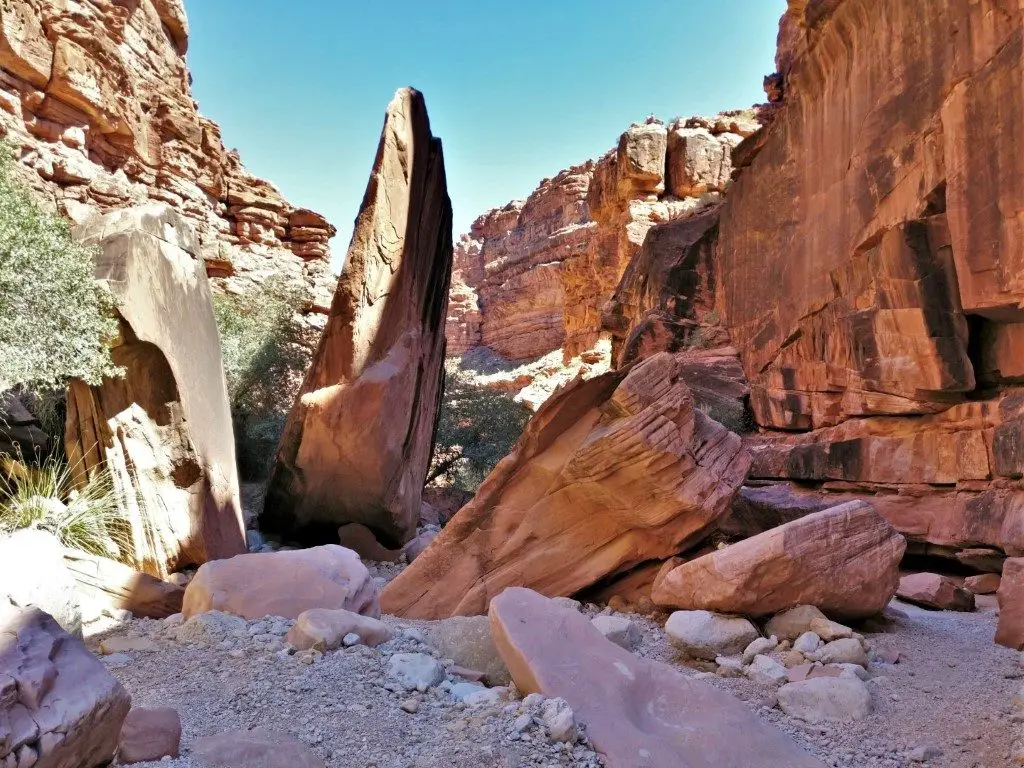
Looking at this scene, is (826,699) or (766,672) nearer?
(826,699)

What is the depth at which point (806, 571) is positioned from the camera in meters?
4.59

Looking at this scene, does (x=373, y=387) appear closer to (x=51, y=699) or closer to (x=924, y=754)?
(x=51, y=699)

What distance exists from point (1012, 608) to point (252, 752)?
193 inches

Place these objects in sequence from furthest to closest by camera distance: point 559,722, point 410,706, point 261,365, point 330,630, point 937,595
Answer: point 261,365 → point 937,595 → point 330,630 → point 410,706 → point 559,722

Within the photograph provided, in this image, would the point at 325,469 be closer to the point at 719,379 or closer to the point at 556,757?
the point at 556,757

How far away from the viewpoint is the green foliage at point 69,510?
6070 millimetres

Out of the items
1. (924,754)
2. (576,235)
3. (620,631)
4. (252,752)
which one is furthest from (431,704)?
(576,235)

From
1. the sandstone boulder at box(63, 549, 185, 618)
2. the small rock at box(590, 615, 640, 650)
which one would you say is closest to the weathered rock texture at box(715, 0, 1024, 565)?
the small rock at box(590, 615, 640, 650)

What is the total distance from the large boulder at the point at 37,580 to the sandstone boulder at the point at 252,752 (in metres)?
1.22

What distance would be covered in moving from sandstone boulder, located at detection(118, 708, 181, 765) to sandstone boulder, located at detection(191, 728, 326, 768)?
0.32ft

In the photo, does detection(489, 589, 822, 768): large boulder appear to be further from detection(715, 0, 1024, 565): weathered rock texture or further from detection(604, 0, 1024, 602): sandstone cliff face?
detection(604, 0, 1024, 602): sandstone cliff face

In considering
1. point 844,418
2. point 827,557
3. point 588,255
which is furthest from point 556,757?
point 588,255

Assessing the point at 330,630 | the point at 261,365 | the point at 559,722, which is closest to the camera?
the point at 559,722

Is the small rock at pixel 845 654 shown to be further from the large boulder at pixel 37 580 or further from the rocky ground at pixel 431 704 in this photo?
the large boulder at pixel 37 580
